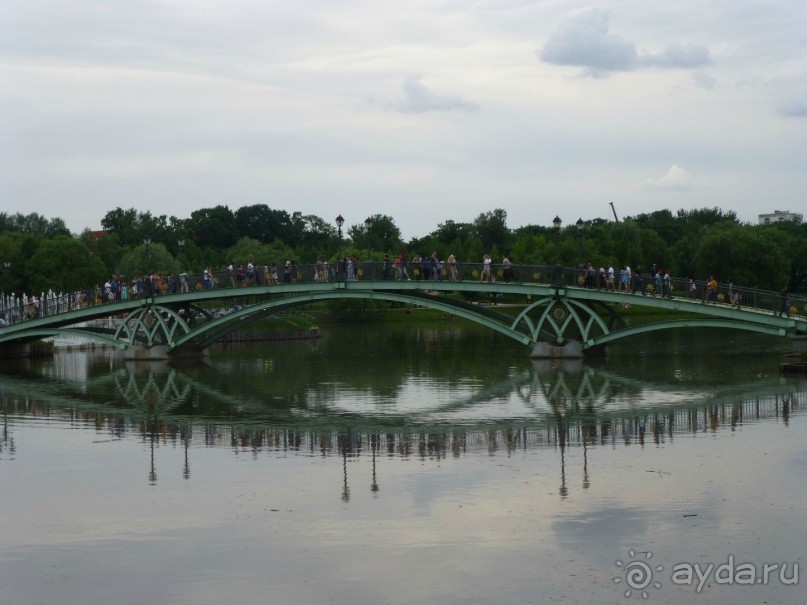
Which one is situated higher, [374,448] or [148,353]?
[148,353]

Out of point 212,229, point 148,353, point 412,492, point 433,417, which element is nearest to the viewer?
point 412,492

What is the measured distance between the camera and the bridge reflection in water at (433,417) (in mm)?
28109

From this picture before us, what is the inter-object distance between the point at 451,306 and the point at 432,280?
1.72 m

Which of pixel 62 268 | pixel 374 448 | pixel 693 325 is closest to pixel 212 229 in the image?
pixel 62 268

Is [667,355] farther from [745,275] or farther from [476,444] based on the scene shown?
[745,275]

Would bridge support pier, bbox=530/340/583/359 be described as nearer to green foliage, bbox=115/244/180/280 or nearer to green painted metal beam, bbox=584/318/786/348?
green painted metal beam, bbox=584/318/786/348

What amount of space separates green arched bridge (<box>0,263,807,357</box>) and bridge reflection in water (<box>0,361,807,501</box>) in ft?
14.4

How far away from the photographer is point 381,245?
13350cm

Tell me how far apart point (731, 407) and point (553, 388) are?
8146mm

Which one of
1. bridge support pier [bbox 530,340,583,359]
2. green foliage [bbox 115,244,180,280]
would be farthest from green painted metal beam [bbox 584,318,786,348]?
green foliage [bbox 115,244,180,280]

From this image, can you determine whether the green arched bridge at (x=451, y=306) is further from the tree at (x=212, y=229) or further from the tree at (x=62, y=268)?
the tree at (x=212, y=229)

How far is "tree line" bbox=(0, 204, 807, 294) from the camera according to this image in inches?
3570

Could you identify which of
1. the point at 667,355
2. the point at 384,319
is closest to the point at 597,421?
the point at 667,355

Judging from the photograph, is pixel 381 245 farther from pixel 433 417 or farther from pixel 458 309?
pixel 433 417
